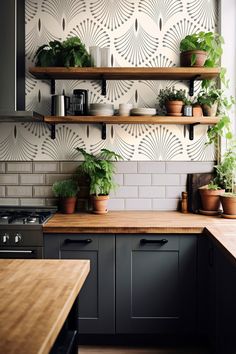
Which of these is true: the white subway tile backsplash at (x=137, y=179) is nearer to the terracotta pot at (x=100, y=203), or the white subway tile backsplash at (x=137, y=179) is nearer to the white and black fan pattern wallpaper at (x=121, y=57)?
the white and black fan pattern wallpaper at (x=121, y=57)

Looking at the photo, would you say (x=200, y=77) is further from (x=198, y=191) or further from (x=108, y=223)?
(x=108, y=223)

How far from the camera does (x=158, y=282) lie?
3.09m

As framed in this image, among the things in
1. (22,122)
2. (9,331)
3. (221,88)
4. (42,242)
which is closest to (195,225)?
(42,242)

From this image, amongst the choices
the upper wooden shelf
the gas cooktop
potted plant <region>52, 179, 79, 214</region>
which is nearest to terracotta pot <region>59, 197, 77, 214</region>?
potted plant <region>52, 179, 79, 214</region>

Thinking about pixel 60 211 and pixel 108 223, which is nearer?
pixel 108 223

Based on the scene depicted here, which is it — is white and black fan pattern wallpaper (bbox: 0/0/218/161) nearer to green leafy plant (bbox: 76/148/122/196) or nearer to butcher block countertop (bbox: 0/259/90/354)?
green leafy plant (bbox: 76/148/122/196)

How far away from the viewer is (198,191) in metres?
3.68

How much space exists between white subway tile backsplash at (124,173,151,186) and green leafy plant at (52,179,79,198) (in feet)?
1.51

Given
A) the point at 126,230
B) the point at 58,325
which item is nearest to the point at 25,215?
the point at 126,230

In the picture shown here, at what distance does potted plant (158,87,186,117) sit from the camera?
11.7ft

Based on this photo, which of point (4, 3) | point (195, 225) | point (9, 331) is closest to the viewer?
point (9, 331)

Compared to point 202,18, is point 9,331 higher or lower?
lower

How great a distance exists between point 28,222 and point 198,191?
1466 millimetres

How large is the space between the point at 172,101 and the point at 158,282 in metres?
1.47
